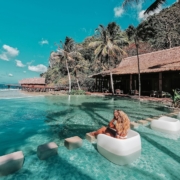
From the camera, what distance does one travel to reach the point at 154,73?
17.3 metres

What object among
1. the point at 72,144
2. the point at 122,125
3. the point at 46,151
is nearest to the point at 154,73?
the point at 122,125

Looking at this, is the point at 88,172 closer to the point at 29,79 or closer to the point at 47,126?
the point at 47,126

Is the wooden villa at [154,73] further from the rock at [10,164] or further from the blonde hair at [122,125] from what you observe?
the rock at [10,164]

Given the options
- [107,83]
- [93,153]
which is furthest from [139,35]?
[93,153]

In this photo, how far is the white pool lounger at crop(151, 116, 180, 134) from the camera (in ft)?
17.8

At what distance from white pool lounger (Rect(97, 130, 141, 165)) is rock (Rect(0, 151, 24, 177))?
2082 millimetres

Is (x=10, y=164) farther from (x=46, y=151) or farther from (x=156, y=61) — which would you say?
(x=156, y=61)

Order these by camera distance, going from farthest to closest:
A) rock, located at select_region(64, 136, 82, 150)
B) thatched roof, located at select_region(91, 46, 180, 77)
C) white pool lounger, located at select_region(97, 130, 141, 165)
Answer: thatched roof, located at select_region(91, 46, 180, 77) < rock, located at select_region(64, 136, 82, 150) < white pool lounger, located at select_region(97, 130, 141, 165)

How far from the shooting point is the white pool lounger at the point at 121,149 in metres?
3.57

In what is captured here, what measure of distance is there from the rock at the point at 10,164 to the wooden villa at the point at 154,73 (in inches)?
547

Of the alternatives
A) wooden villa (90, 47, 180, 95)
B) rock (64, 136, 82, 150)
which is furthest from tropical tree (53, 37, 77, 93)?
rock (64, 136, 82, 150)

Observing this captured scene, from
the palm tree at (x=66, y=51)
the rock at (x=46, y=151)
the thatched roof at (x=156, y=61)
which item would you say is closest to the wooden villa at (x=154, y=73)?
the thatched roof at (x=156, y=61)

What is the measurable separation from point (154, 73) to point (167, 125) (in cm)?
1314

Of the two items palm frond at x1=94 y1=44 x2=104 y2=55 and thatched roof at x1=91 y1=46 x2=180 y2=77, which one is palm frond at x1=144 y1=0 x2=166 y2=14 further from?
palm frond at x1=94 y1=44 x2=104 y2=55
